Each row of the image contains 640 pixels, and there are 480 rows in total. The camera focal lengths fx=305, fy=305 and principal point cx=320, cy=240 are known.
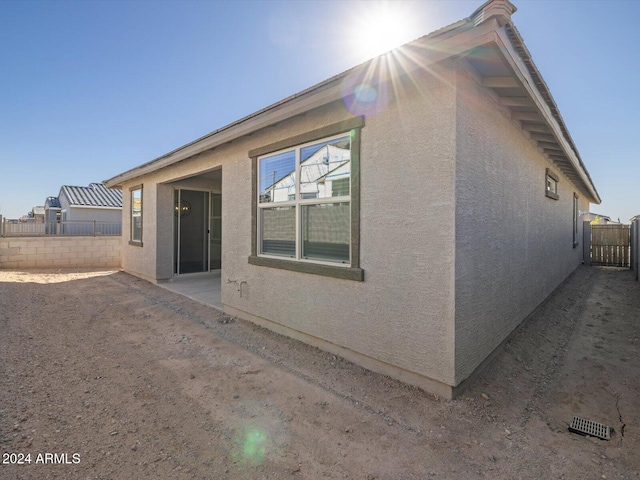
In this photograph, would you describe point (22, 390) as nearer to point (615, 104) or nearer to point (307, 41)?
point (307, 41)

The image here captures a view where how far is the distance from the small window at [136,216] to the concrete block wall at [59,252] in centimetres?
343

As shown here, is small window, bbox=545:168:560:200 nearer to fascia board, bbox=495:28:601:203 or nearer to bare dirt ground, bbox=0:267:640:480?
fascia board, bbox=495:28:601:203

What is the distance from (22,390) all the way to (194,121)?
12.3 m

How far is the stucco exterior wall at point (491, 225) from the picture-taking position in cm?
291

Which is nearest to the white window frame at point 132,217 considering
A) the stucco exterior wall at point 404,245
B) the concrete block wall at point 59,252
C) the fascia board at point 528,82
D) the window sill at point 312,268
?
the concrete block wall at point 59,252

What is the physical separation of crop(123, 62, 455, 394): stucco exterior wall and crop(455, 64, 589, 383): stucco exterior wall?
0.14 m

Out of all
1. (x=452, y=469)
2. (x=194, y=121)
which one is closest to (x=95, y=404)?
(x=452, y=469)

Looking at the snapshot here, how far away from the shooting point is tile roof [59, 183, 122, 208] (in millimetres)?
21311

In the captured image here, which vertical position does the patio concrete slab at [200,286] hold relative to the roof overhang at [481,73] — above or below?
below

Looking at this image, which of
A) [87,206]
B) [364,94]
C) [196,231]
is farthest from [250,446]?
[87,206]

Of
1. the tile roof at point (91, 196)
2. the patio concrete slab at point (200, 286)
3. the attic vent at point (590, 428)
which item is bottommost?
the attic vent at point (590, 428)

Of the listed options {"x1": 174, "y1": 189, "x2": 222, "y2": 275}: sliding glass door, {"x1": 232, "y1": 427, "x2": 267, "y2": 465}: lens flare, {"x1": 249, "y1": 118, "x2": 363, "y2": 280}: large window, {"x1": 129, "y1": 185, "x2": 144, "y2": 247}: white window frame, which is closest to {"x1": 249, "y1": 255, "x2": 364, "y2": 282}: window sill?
{"x1": 249, "y1": 118, "x2": 363, "y2": 280}: large window

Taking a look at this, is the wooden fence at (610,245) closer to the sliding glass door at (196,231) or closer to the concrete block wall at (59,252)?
the sliding glass door at (196,231)

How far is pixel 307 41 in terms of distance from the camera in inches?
241
